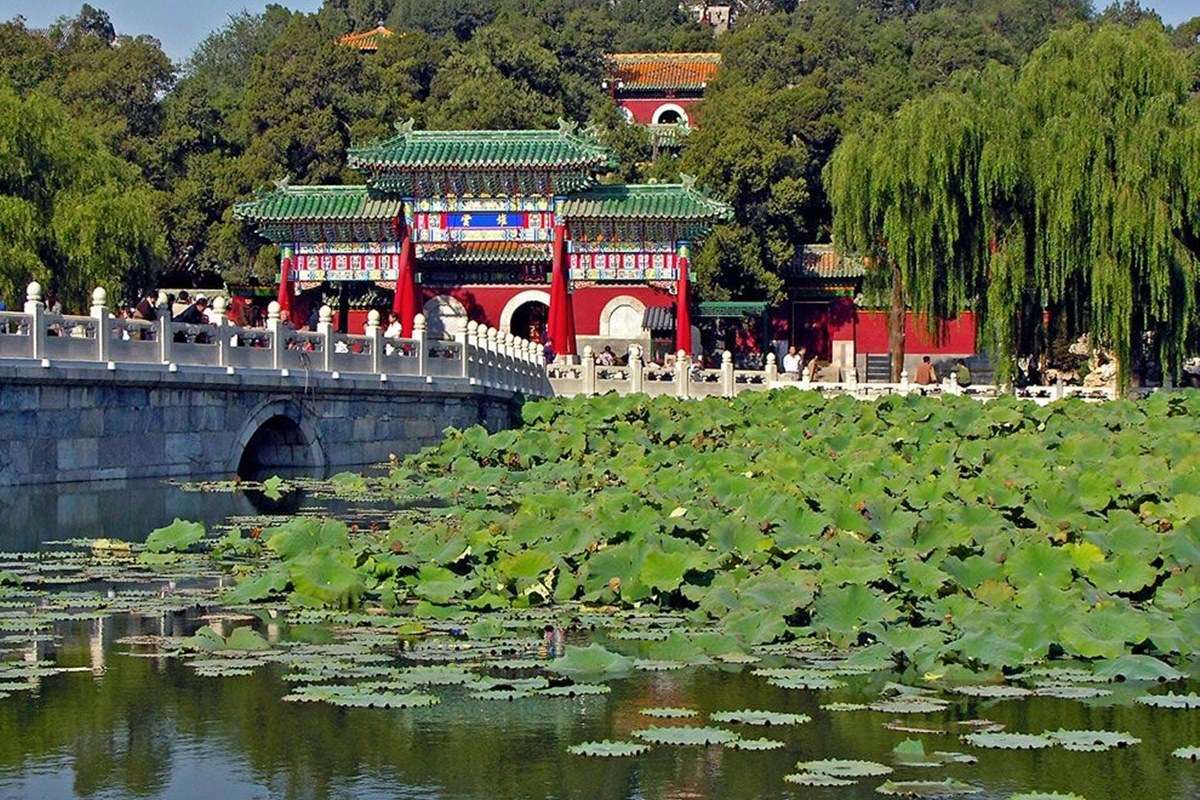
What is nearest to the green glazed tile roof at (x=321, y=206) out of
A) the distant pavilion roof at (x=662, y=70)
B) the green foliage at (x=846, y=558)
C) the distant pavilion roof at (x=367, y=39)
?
the distant pavilion roof at (x=662, y=70)

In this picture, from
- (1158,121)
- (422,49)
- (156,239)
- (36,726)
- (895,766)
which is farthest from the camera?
(422,49)

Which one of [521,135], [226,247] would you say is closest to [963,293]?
[521,135]

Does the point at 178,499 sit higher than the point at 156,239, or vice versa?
the point at 156,239

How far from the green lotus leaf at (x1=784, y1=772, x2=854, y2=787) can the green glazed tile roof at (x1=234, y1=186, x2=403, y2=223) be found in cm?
3403

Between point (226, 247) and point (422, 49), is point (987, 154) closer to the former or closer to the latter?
point (226, 247)

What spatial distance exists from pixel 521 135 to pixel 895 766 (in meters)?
33.2

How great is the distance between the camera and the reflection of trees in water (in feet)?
22.8

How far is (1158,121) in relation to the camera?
94.3 feet

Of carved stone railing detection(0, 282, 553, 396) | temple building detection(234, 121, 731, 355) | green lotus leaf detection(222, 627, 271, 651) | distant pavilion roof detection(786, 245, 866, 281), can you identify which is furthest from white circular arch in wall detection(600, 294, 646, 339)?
green lotus leaf detection(222, 627, 271, 651)

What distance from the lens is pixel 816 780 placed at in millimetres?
6910

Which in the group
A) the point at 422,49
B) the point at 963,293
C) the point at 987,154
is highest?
the point at 422,49

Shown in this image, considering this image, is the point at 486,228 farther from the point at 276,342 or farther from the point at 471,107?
the point at 276,342

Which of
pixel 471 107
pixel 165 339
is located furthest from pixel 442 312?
pixel 165 339

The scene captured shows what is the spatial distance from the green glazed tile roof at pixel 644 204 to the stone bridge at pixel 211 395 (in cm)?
973
